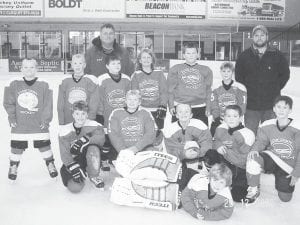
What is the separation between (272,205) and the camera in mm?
2590

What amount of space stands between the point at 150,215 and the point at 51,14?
14.1 meters

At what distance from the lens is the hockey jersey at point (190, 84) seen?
11.2 ft

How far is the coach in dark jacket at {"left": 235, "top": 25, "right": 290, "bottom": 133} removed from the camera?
11.3 ft

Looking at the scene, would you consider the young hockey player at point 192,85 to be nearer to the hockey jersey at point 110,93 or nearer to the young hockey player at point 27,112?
the hockey jersey at point 110,93

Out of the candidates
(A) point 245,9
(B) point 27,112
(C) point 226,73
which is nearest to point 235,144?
(C) point 226,73

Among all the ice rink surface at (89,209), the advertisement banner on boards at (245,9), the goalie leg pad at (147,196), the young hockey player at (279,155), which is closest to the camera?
the ice rink surface at (89,209)

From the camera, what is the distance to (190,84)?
3.44 meters

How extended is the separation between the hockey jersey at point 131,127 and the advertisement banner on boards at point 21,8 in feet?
43.9

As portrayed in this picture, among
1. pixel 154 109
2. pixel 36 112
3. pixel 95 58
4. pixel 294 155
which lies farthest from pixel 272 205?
pixel 95 58

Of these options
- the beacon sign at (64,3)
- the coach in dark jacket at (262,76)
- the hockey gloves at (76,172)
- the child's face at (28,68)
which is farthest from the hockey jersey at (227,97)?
the beacon sign at (64,3)

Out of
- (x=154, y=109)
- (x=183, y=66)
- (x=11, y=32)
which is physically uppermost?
(x=11, y=32)

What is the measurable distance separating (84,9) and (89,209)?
45.1 feet

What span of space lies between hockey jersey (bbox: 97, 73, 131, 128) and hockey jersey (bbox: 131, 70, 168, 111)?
0.13 m

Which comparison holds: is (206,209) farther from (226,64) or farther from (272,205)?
(226,64)
